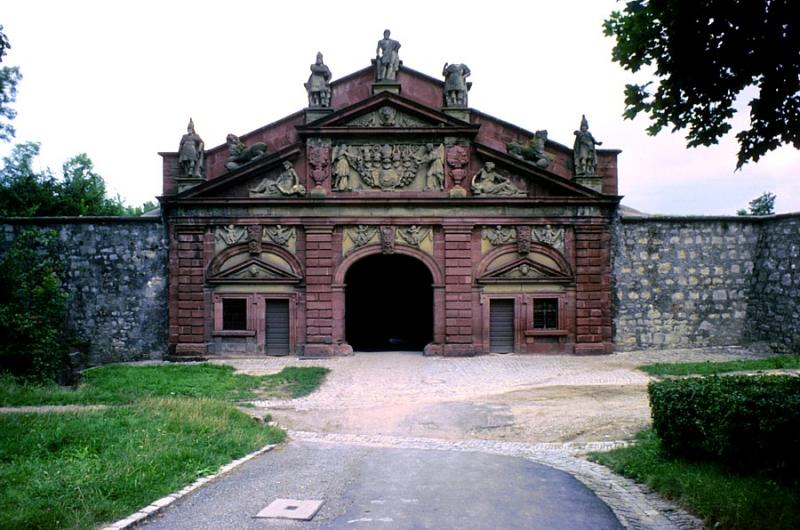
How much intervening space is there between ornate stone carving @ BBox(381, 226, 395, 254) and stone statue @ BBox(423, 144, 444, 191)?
6.46 feet

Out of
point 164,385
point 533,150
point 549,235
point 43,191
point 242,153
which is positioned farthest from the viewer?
point 43,191

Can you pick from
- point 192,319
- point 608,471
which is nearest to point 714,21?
point 608,471

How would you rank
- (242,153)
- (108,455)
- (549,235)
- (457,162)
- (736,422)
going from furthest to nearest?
(242,153), (549,235), (457,162), (108,455), (736,422)

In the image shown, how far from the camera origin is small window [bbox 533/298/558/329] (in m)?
23.2

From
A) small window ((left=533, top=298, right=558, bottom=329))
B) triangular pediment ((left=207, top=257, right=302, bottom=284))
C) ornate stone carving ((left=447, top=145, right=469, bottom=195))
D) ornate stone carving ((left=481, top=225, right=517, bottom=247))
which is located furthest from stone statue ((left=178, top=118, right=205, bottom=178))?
small window ((left=533, top=298, right=558, bottom=329))

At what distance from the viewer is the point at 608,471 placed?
948 centimetres

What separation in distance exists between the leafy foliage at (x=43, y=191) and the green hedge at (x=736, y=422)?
3190 cm

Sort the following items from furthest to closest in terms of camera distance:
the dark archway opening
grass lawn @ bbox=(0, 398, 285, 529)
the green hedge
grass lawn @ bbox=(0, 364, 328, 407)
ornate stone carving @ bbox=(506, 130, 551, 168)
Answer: the dark archway opening < ornate stone carving @ bbox=(506, 130, 551, 168) < grass lawn @ bbox=(0, 364, 328, 407) < the green hedge < grass lawn @ bbox=(0, 398, 285, 529)

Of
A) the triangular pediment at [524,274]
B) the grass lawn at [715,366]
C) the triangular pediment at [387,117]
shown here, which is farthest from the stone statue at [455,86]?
the grass lawn at [715,366]

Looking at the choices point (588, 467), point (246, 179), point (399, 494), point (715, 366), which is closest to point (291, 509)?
point (399, 494)

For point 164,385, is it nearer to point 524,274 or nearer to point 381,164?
point 381,164

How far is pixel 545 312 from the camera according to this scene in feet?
76.3

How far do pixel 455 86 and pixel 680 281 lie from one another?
10.6m

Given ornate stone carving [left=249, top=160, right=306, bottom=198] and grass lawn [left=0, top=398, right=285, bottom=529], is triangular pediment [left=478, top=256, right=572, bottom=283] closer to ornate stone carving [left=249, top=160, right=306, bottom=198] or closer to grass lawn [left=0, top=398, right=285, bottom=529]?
ornate stone carving [left=249, top=160, right=306, bottom=198]
